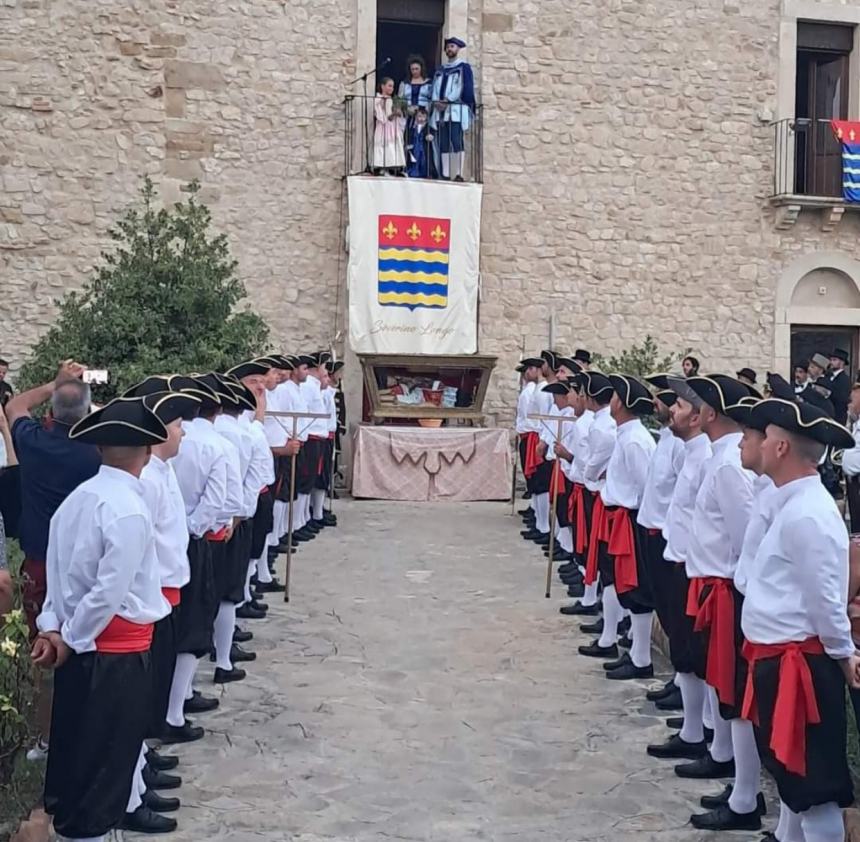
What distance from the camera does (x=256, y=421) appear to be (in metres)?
8.05

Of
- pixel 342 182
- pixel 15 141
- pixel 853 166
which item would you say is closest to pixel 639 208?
pixel 853 166

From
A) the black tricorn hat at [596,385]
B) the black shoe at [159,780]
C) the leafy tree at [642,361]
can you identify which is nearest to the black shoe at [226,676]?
the black shoe at [159,780]

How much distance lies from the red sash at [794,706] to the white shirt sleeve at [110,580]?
2308 mm

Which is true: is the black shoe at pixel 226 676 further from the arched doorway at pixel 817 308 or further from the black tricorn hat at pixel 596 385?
the arched doorway at pixel 817 308

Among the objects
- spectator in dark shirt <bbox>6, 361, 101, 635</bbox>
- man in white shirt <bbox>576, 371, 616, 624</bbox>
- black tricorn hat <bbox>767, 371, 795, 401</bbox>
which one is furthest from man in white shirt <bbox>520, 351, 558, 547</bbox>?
spectator in dark shirt <bbox>6, 361, 101, 635</bbox>

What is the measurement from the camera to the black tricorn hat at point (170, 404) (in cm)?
478

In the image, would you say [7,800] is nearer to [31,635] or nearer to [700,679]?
[31,635]

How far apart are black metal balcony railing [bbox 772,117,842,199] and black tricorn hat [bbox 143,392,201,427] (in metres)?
13.8

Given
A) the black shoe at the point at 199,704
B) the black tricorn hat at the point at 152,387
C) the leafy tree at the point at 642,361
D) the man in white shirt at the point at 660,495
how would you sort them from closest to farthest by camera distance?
the black tricorn hat at the point at 152,387, the man in white shirt at the point at 660,495, the black shoe at the point at 199,704, the leafy tree at the point at 642,361

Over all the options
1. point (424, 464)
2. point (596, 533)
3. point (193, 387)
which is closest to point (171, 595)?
point (193, 387)

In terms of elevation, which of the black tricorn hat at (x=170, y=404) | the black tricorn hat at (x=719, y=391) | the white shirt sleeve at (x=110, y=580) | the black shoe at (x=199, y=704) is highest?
the black tricorn hat at (x=719, y=391)

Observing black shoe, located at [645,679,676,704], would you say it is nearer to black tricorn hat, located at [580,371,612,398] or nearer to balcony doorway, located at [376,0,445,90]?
black tricorn hat, located at [580,371,612,398]

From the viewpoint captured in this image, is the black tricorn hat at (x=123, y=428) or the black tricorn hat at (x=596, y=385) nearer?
the black tricorn hat at (x=123, y=428)

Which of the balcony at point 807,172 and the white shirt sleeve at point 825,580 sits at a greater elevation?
the balcony at point 807,172
